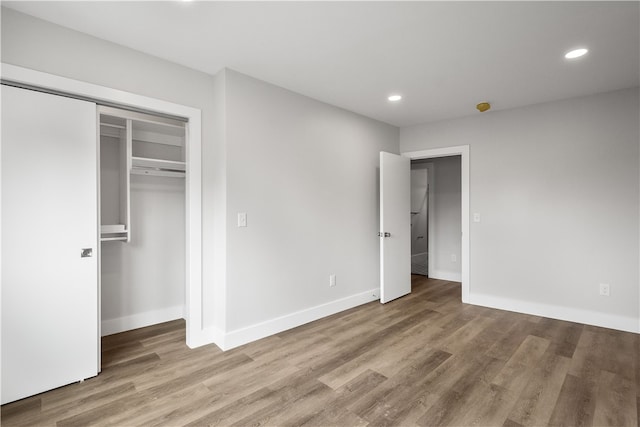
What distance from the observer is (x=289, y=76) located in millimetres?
2953

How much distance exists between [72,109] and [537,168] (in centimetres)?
453

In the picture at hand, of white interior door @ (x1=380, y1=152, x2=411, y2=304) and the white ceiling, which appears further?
white interior door @ (x1=380, y1=152, x2=411, y2=304)

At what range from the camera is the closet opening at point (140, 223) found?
3.08 metres

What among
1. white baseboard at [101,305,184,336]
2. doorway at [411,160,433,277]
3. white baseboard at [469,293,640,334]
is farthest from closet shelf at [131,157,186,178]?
doorway at [411,160,433,277]

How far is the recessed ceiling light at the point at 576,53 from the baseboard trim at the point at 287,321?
3.14 metres

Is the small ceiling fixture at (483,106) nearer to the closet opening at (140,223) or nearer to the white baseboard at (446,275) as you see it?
the white baseboard at (446,275)

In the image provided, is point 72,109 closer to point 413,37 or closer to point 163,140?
A: point 163,140

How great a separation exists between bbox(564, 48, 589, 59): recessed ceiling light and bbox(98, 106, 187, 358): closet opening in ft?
10.6

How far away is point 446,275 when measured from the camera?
18.0ft

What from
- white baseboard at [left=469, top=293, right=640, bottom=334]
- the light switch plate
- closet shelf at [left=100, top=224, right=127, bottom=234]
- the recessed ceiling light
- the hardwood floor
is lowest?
the hardwood floor

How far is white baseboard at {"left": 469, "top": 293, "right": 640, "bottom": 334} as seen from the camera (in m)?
3.23

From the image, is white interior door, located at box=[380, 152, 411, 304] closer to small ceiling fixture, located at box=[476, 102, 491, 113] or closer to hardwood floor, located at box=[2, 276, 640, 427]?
hardwood floor, located at box=[2, 276, 640, 427]

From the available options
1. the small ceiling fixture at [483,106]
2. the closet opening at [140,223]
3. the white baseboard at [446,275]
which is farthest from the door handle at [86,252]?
the white baseboard at [446,275]

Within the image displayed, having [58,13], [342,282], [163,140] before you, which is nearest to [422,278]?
[342,282]
